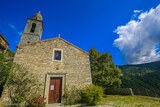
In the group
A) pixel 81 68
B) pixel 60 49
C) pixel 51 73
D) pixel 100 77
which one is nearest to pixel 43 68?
pixel 51 73

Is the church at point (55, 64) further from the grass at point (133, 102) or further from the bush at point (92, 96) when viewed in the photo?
the grass at point (133, 102)

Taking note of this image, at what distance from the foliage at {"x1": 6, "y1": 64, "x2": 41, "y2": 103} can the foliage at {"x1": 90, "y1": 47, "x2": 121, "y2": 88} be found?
1060 cm

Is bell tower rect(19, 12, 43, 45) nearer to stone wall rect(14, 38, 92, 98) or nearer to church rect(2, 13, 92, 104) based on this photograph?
church rect(2, 13, 92, 104)

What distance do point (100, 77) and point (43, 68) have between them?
10580 mm

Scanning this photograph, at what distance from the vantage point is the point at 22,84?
31.6ft

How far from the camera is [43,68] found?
1063cm


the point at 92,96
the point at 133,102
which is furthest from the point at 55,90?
the point at 133,102

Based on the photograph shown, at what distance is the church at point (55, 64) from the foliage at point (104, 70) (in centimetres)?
680

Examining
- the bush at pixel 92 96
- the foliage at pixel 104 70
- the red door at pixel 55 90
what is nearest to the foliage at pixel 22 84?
the red door at pixel 55 90

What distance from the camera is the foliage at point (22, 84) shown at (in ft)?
30.2

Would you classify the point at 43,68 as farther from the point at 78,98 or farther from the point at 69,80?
the point at 78,98

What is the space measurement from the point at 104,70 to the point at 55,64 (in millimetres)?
10412

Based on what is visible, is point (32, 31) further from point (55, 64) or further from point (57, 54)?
point (55, 64)

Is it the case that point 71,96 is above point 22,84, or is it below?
below
